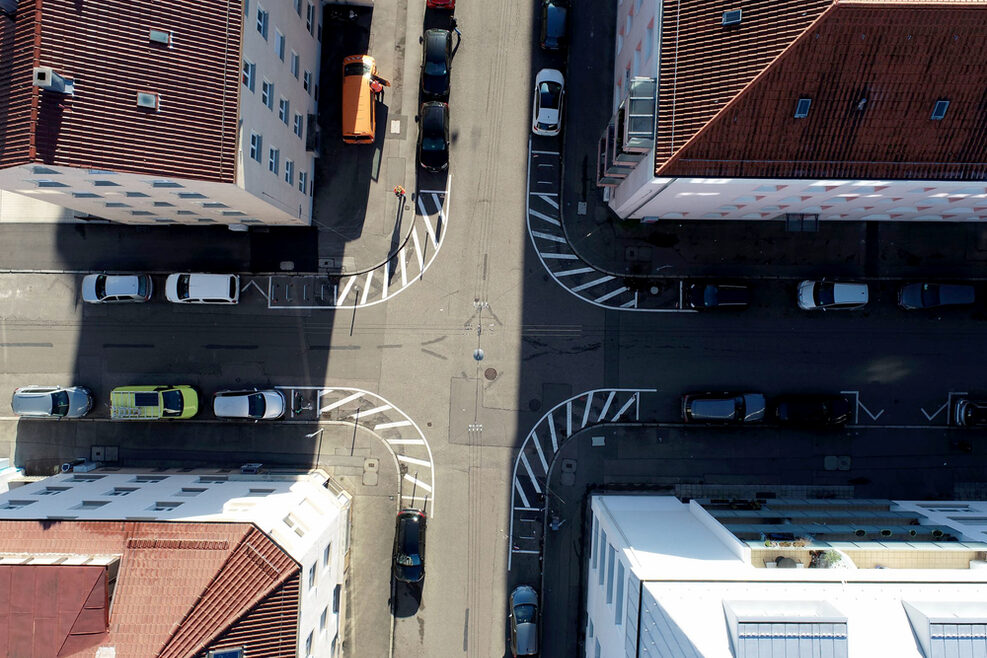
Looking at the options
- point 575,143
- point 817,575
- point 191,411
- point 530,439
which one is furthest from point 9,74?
point 817,575

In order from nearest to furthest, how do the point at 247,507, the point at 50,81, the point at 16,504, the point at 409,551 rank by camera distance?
the point at 50,81 → the point at 16,504 → the point at 247,507 → the point at 409,551

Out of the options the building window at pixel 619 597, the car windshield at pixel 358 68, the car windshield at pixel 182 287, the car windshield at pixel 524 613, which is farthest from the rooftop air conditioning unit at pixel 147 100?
the car windshield at pixel 524 613

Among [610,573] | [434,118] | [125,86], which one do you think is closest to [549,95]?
[434,118]

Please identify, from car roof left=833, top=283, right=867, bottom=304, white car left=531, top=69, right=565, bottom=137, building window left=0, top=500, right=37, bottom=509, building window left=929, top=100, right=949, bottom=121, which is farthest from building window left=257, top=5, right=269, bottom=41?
car roof left=833, top=283, right=867, bottom=304

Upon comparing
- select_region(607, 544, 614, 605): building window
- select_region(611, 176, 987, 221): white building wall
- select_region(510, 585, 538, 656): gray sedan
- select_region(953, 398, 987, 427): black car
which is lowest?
select_region(510, 585, 538, 656): gray sedan

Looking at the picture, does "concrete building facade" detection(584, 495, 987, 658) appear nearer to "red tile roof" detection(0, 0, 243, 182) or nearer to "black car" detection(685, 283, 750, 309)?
"black car" detection(685, 283, 750, 309)

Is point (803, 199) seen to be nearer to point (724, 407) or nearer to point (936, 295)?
point (936, 295)

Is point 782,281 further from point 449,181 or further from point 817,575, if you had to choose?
point 449,181
